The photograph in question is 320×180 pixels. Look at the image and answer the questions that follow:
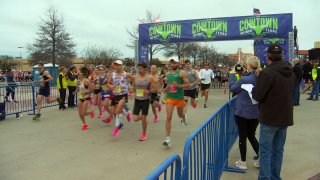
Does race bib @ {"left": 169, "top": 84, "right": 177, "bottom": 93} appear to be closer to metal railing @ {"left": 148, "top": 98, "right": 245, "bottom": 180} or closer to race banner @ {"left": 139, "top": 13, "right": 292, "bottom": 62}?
metal railing @ {"left": 148, "top": 98, "right": 245, "bottom": 180}

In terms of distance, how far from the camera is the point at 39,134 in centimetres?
799

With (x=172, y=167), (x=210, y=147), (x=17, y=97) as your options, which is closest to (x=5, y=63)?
(x=17, y=97)

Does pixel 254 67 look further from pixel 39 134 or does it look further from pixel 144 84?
pixel 39 134

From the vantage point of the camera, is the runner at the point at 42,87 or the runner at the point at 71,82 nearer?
the runner at the point at 42,87

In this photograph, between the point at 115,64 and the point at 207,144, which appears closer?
the point at 207,144

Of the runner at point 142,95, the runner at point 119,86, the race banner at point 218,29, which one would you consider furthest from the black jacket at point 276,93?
the race banner at point 218,29

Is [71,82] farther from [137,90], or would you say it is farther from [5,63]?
[5,63]

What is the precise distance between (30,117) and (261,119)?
8.60 m

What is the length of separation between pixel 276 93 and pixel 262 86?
0.18 m

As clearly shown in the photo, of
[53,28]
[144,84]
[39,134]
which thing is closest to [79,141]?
[39,134]

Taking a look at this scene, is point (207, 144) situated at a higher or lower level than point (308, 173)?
higher

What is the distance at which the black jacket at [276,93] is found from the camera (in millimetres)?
3822

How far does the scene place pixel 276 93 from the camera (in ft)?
12.6

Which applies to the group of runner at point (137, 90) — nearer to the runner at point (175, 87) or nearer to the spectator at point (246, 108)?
the runner at point (175, 87)
